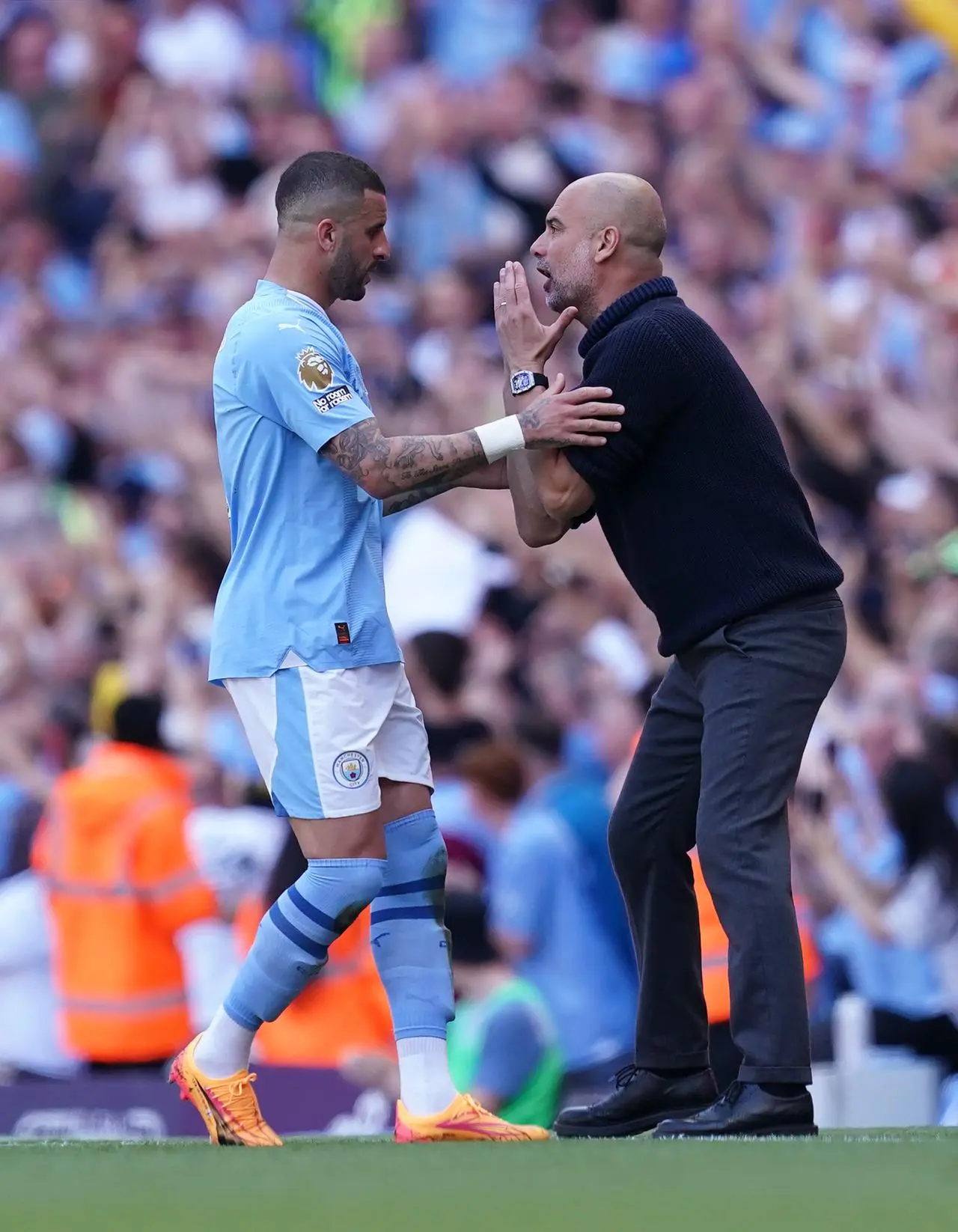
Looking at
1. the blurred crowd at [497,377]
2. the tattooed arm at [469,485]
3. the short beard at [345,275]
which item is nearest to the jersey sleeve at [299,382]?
the short beard at [345,275]

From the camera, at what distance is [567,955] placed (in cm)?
668

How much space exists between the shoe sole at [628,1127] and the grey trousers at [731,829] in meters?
0.10

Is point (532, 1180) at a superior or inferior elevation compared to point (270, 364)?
inferior

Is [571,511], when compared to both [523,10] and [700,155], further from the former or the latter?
[523,10]

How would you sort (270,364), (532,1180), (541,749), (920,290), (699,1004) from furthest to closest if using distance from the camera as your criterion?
(920,290), (541,749), (699,1004), (270,364), (532,1180)

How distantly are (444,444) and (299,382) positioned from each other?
1.01 ft

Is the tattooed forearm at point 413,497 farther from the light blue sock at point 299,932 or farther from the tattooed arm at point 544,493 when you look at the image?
the light blue sock at point 299,932

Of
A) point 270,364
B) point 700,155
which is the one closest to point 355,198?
point 270,364

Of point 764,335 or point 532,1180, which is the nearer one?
point 532,1180

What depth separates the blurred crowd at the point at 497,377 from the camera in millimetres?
6945

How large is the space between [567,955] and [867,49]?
18.2 feet

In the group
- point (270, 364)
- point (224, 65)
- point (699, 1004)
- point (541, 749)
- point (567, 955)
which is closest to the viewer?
point (270, 364)

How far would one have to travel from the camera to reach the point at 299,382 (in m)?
4.31

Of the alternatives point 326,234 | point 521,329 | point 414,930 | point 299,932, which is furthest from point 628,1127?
point 326,234
